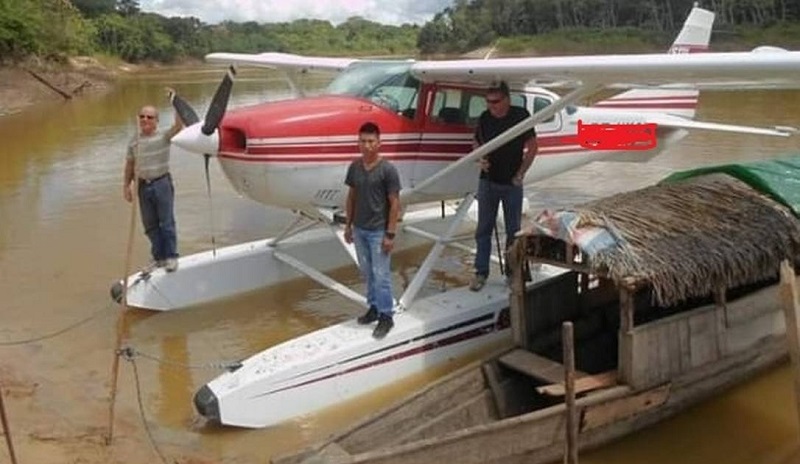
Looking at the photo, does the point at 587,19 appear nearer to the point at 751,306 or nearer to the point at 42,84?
the point at 42,84

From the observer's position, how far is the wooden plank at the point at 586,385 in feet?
15.7

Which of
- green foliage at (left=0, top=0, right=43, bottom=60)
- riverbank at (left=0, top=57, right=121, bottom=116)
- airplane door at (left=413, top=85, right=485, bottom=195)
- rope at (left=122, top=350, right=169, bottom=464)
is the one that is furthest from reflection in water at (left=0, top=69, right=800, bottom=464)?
green foliage at (left=0, top=0, right=43, bottom=60)

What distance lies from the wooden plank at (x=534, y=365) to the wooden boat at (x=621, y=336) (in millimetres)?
12

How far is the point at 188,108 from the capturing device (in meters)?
6.86

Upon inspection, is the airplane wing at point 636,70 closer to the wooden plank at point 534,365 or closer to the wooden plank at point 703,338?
the wooden plank at point 703,338

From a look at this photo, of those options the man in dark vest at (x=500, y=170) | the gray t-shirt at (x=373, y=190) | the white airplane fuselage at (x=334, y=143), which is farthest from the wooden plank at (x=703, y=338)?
the white airplane fuselage at (x=334, y=143)

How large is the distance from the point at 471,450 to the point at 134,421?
2.47 m

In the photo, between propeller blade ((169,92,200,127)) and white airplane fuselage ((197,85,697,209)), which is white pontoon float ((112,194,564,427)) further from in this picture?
propeller blade ((169,92,200,127))

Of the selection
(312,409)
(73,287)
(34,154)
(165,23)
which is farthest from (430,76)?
(165,23)

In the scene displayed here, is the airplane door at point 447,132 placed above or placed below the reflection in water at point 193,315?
above

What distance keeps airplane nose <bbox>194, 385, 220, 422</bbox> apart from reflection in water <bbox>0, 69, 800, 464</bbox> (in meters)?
0.15

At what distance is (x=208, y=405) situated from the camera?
5215mm

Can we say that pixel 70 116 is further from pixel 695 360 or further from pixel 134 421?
pixel 695 360

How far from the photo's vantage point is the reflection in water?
5.18 metres
